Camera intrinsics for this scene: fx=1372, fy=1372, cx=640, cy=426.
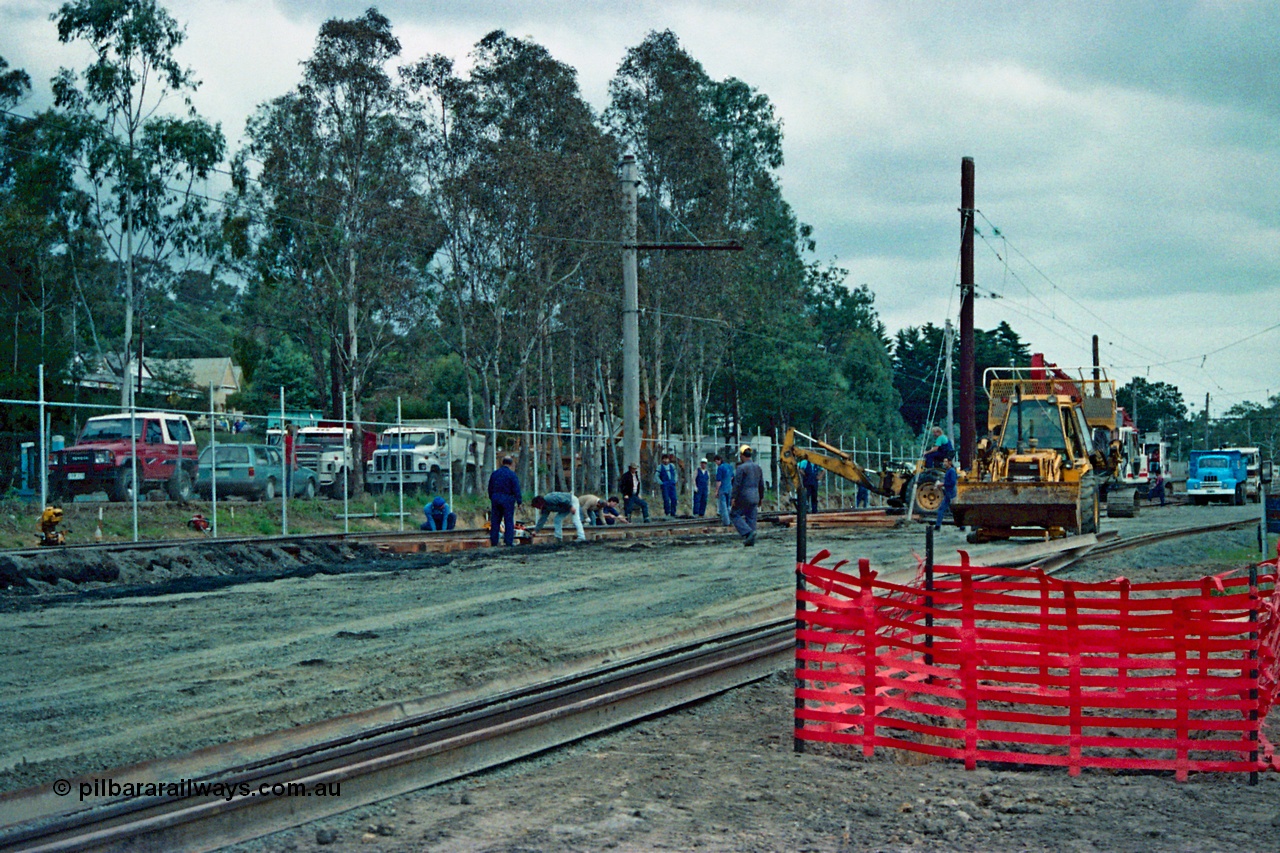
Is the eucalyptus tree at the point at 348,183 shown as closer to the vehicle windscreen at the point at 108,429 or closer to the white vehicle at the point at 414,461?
the white vehicle at the point at 414,461

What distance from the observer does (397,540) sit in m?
25.4

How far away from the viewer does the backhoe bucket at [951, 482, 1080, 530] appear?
24125 millimetres

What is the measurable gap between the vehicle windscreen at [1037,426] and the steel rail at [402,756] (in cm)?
1508

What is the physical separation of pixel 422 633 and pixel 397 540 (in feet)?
39.9

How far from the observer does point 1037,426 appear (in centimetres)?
2608

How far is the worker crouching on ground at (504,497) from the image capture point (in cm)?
2395

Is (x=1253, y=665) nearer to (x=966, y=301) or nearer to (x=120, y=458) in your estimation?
(x=120, y=458)

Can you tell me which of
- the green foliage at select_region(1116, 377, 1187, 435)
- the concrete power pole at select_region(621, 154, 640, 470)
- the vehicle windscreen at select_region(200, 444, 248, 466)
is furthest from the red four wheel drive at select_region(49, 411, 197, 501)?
the green foliage at select_region(1116, 377, 1187, 435)

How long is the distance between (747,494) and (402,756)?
57.7 ft

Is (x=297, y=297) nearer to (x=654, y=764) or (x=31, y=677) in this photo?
(x=31, y=677)

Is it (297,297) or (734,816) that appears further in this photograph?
(297,297)

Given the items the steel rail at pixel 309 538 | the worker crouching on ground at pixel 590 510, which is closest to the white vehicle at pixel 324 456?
the worker crouching on ground at pixel 590 510

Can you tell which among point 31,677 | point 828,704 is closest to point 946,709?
point 828,704

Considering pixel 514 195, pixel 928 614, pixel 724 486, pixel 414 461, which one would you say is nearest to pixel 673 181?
pixel 514 195
